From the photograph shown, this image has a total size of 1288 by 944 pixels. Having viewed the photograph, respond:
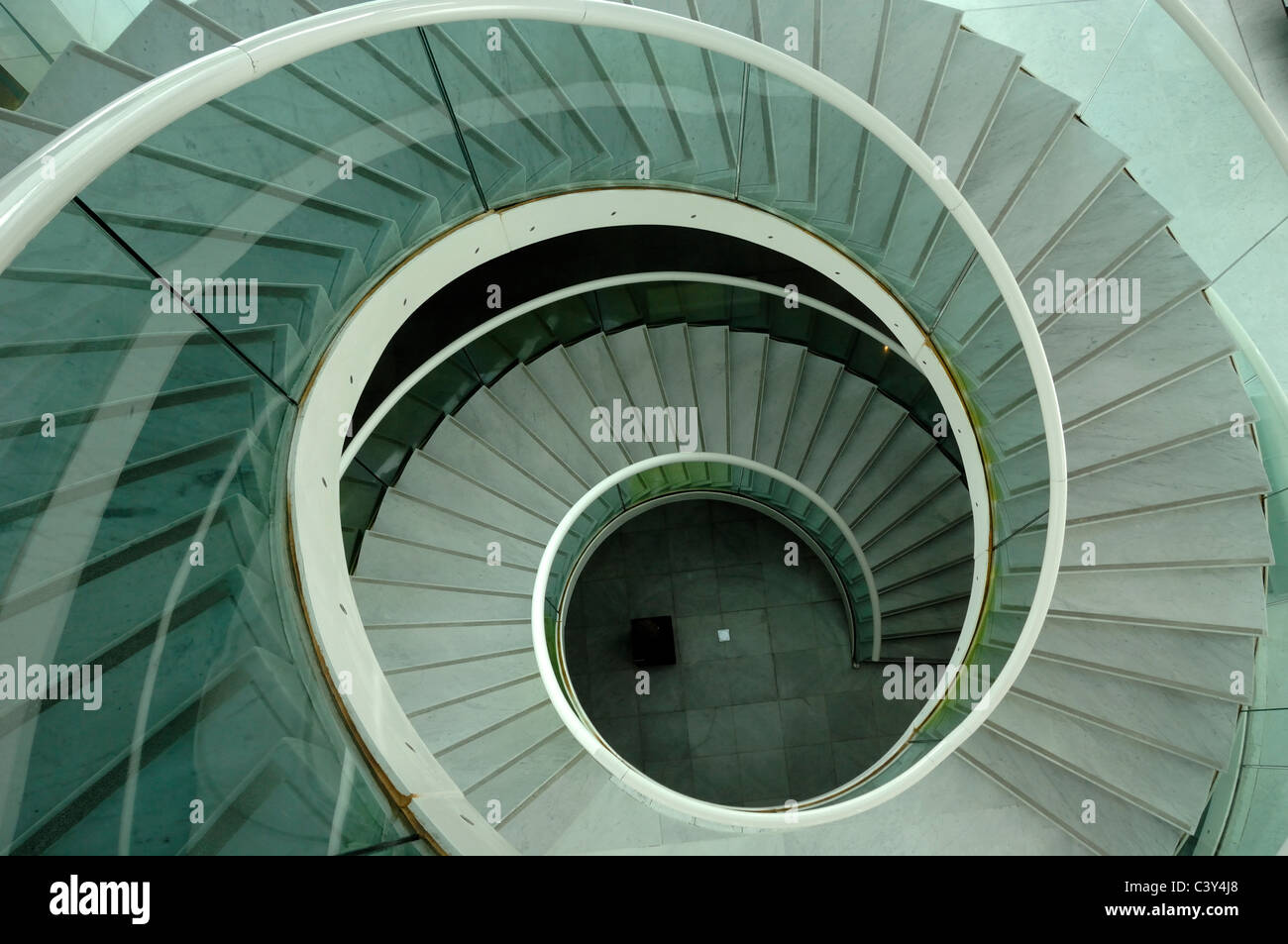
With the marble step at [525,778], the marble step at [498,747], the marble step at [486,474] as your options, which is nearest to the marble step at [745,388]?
the marble step at [486,474]

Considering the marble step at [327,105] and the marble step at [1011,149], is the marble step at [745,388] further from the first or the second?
the marble step at [327,105]

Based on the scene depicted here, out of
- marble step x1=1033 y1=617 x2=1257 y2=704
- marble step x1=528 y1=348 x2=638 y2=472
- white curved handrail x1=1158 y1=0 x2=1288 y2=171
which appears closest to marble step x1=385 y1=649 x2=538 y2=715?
marble step x1=528 y1=348 x2=638 y2=472

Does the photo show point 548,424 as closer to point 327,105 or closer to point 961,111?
point 327,105

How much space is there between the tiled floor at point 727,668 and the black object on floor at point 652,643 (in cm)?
19

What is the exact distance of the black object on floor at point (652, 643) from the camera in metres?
9.69

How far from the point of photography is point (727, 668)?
9727mm

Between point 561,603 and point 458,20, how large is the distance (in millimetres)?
5993

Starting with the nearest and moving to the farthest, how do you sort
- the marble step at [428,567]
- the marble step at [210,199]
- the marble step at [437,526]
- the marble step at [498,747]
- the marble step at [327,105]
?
the marble step at [210,199] → the marble step at [327,105] → the marble step at [498,747] → the marble step at [428,567] → the marble step at [437,526]

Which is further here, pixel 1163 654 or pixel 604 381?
pixel 604 381

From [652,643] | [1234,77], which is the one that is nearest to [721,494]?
[652,643]

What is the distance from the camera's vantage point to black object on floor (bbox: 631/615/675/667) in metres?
9.69

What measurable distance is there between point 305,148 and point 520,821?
499 centimetres

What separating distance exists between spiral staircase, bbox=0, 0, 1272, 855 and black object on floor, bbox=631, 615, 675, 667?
7.63ft

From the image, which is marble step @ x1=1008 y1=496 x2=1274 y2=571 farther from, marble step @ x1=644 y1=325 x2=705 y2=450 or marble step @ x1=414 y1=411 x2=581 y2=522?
marble step @ x1=414 y1=411 x2=581 y2=522
